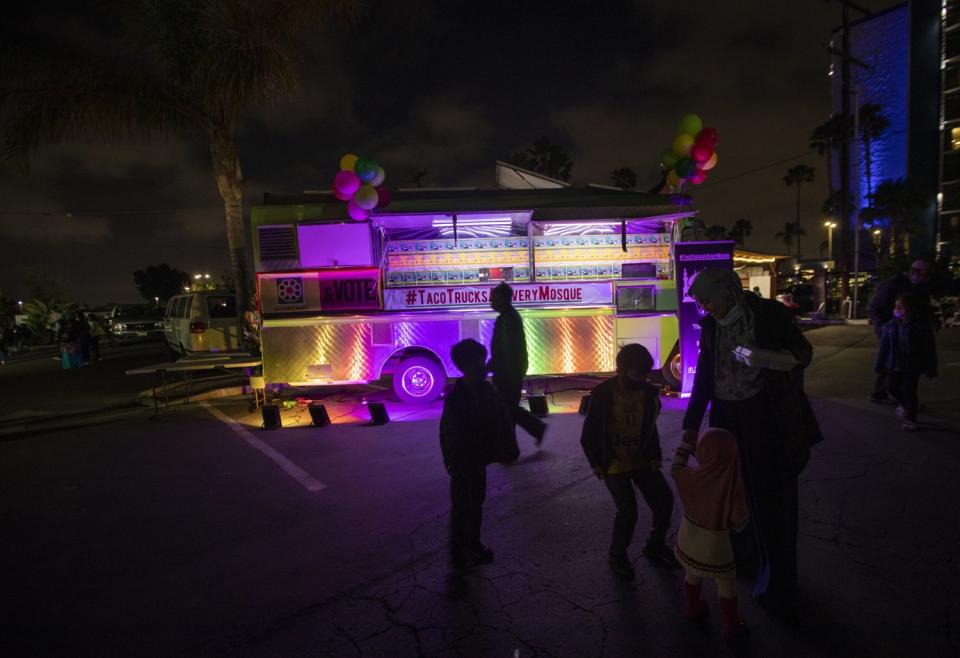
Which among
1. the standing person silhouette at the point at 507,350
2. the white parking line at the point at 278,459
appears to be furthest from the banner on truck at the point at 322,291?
the standing person silhouette at the point at 507,350

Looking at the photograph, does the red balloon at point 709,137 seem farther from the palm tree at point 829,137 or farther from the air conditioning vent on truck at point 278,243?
the palm tree at point 829,137

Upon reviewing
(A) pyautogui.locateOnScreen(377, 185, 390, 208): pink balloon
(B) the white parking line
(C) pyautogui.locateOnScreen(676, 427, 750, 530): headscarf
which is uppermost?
(A) pyautogui.locateOnScreen(377, 185, 390, 208): pink balloon

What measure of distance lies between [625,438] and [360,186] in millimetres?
5786

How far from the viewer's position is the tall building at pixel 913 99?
120 feet

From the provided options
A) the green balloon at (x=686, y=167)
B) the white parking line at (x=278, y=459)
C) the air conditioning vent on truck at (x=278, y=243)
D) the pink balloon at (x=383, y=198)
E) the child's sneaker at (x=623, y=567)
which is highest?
the green balloon at (x=686, y=167)

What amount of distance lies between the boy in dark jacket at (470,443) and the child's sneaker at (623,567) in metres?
0.81

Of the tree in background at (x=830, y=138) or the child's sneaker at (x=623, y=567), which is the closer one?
the child's sneaker at (x=623, y=567)

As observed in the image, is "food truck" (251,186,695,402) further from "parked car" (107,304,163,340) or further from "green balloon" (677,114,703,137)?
"parked car" (107,304,163,340)

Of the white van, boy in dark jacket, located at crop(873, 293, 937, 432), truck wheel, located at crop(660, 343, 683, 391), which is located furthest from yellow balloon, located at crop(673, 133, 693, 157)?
the white van

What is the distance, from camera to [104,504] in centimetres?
483

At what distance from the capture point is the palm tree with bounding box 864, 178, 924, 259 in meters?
31.1

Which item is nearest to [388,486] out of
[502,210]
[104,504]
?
[104,504]

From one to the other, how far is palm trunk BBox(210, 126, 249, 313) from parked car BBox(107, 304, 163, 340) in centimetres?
1739

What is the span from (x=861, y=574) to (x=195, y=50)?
12021mm
